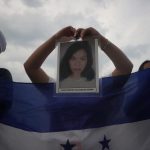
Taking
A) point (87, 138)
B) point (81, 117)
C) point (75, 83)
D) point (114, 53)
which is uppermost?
point (114, 53)

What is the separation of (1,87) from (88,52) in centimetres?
91

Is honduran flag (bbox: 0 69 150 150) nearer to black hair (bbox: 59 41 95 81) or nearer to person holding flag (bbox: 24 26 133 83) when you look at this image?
person holding flag (bbox: 24 26 133 83)

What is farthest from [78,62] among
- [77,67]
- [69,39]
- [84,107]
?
[84,107]

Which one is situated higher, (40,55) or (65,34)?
→ (65,34)

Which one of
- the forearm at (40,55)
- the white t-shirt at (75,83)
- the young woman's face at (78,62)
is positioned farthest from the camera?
the forearm at (40,55)

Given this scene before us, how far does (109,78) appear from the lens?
12.1 feet

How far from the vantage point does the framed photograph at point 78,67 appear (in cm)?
336

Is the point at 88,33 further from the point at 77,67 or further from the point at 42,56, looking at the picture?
the point at 42,56

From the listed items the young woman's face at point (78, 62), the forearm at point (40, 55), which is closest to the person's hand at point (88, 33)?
the young woman's face at point (78, 62)

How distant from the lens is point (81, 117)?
3656mm

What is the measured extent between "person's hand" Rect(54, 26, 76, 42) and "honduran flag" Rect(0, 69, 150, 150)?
473mm

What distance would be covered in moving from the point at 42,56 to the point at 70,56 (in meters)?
0.29

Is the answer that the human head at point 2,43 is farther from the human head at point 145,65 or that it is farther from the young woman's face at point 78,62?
the human head at point 145,65

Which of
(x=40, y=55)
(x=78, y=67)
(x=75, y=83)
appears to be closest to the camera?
(x=75, y=83)
